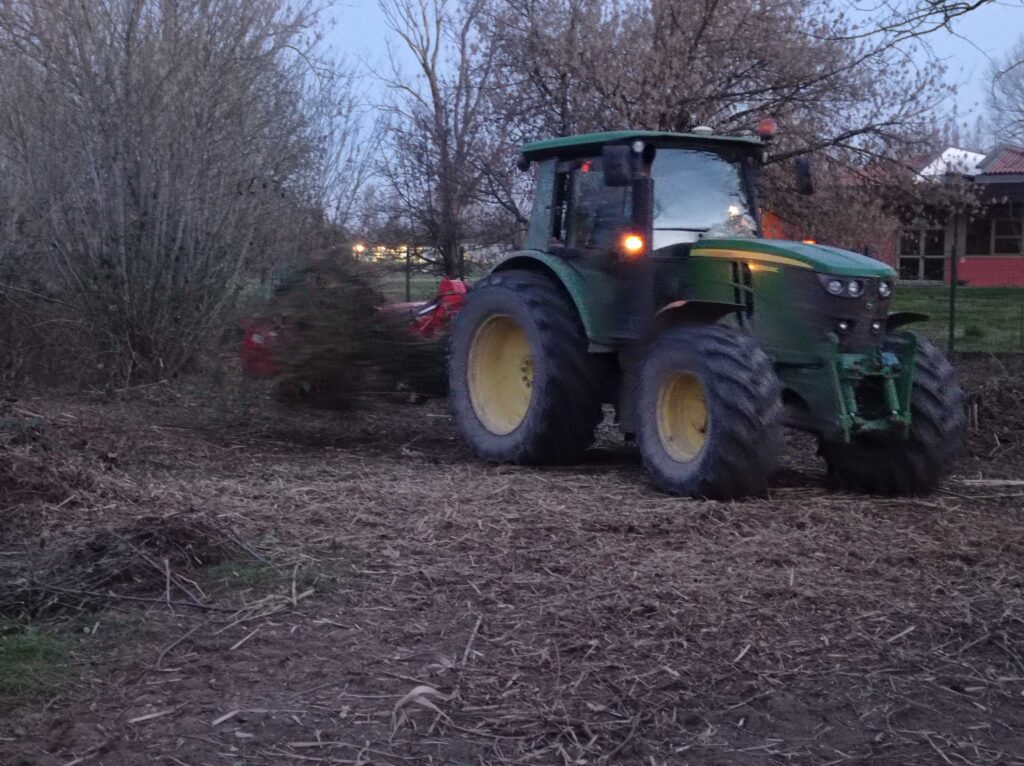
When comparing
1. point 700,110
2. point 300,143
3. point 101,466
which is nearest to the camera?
point 101,466

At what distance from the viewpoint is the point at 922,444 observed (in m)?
7.22

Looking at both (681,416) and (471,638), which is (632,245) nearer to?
(681,416)

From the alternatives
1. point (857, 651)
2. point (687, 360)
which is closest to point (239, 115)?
point (687, 360)

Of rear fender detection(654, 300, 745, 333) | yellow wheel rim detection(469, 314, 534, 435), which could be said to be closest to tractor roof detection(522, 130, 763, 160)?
rear fender detection(654, 300, 745, 333)

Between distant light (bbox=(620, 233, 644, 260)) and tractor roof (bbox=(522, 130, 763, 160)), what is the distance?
0.62m

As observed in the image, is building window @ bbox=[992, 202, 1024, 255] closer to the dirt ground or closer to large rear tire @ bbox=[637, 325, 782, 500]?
the dirt ground

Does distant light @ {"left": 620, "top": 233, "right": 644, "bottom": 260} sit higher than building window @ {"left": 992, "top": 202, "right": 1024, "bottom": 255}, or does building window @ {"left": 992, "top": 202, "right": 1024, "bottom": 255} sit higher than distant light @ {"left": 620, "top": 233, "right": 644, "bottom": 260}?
building window @ {"left": 992, "top": 202, "right": 1024, "bottom": 255}

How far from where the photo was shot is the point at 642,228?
7.65 m

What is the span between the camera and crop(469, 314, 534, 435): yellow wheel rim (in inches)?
354

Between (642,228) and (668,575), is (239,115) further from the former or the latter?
(668,575)

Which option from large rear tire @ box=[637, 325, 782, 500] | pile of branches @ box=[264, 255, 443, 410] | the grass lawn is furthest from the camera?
the grass lawn

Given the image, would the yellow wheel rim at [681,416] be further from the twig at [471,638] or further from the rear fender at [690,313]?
the twig at [471,638]

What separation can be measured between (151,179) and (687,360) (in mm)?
6728

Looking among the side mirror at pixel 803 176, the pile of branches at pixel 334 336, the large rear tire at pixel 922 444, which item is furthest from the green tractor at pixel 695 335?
the pile of branches at pixel 334 336
